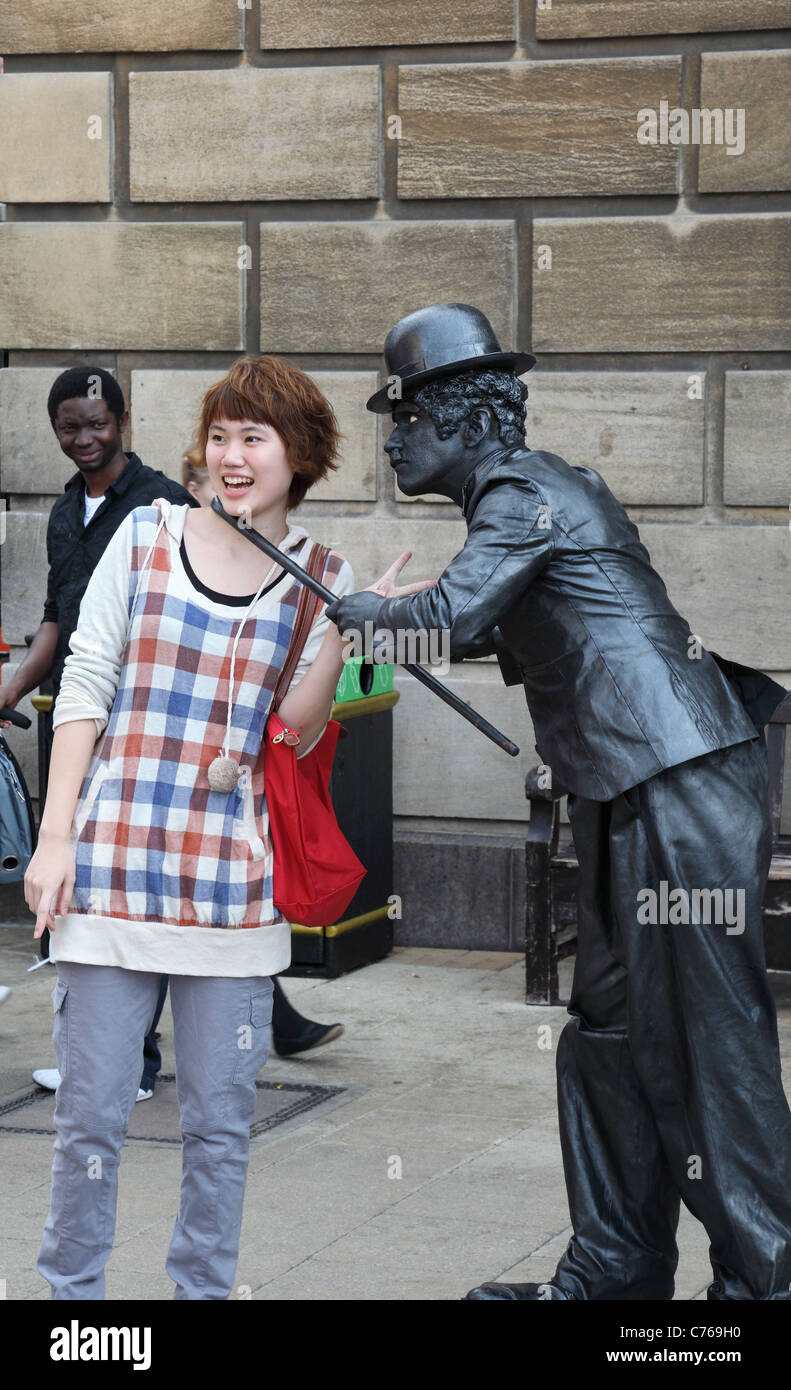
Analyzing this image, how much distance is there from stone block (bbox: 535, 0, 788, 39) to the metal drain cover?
417cm

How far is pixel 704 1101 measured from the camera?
347 cm

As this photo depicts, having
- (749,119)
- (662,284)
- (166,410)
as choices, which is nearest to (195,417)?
(166,410)

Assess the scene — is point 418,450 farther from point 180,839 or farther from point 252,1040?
point 252,1040

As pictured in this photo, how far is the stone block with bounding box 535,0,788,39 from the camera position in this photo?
7152 millimetres

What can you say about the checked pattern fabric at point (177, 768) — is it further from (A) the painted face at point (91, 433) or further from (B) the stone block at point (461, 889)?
(B) the stone block at point (461, 889)

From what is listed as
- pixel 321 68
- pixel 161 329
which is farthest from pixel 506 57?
pixel 161 329

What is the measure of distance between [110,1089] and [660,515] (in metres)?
4.67

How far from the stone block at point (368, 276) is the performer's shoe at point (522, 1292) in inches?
178

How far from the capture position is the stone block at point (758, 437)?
726cm

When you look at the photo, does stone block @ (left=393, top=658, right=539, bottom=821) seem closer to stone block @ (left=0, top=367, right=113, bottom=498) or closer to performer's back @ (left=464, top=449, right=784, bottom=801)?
stone block @ (left=0, top=367, right=113, bottom=498)

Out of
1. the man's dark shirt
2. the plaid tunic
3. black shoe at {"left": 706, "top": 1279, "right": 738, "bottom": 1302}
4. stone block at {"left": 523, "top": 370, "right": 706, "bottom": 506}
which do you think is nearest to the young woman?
the plaid tunic

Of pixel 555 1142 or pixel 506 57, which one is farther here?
pixel 506 57

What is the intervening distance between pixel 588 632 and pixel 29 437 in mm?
5199
